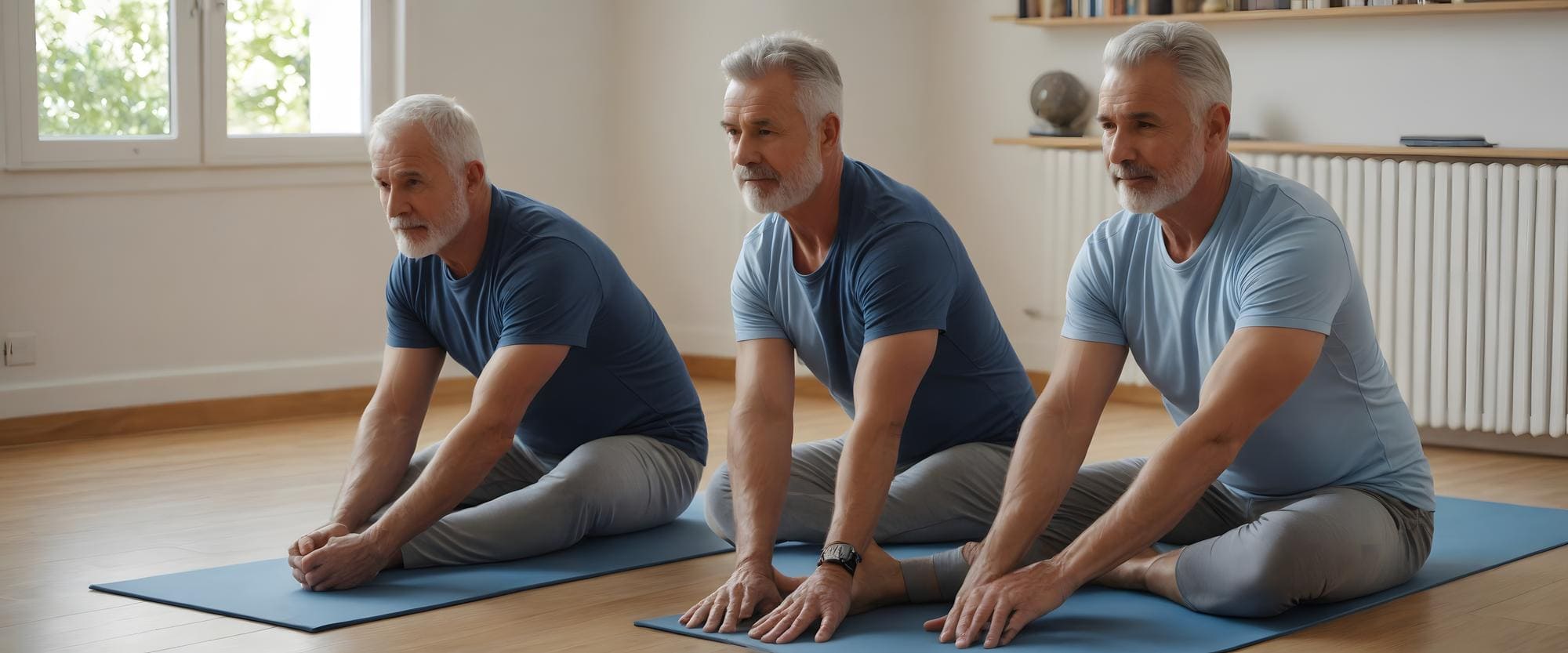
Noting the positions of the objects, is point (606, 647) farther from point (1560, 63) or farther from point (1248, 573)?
point (1560, 63)

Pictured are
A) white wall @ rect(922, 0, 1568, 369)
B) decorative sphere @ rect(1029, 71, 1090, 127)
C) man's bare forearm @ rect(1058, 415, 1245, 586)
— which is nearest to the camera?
man's bare forearm @ rect(1058, 415, 1245, 586)

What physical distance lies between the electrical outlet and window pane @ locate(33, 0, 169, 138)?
1.75ft

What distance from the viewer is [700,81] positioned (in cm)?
577

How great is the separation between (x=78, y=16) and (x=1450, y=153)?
3.57 metres

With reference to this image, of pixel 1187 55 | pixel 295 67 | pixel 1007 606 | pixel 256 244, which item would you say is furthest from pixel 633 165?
pixel 1007 606

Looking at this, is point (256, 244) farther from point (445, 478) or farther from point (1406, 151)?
point (1406, 151)

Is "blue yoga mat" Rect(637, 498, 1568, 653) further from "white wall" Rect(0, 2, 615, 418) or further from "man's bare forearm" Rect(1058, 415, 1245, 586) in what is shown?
"white wall" Rect(0, 2, 615, 418)

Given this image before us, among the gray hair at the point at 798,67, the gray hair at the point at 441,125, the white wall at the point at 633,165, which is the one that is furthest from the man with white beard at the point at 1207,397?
the white wall at the point at 633,165

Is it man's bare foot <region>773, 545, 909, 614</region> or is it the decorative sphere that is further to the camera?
the decorative sphere

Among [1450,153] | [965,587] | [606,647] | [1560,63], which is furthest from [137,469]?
[1560,63]

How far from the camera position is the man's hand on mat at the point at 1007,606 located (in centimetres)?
246

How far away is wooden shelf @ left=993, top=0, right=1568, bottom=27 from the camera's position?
4336 mm

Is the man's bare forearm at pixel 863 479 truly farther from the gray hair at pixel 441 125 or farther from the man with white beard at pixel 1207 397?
the gray hair at pixel 441 125

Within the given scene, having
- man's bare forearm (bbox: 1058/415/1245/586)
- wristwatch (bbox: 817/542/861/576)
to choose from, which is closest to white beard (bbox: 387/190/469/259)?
wristwatch (bbox: 817/542/861/576)
